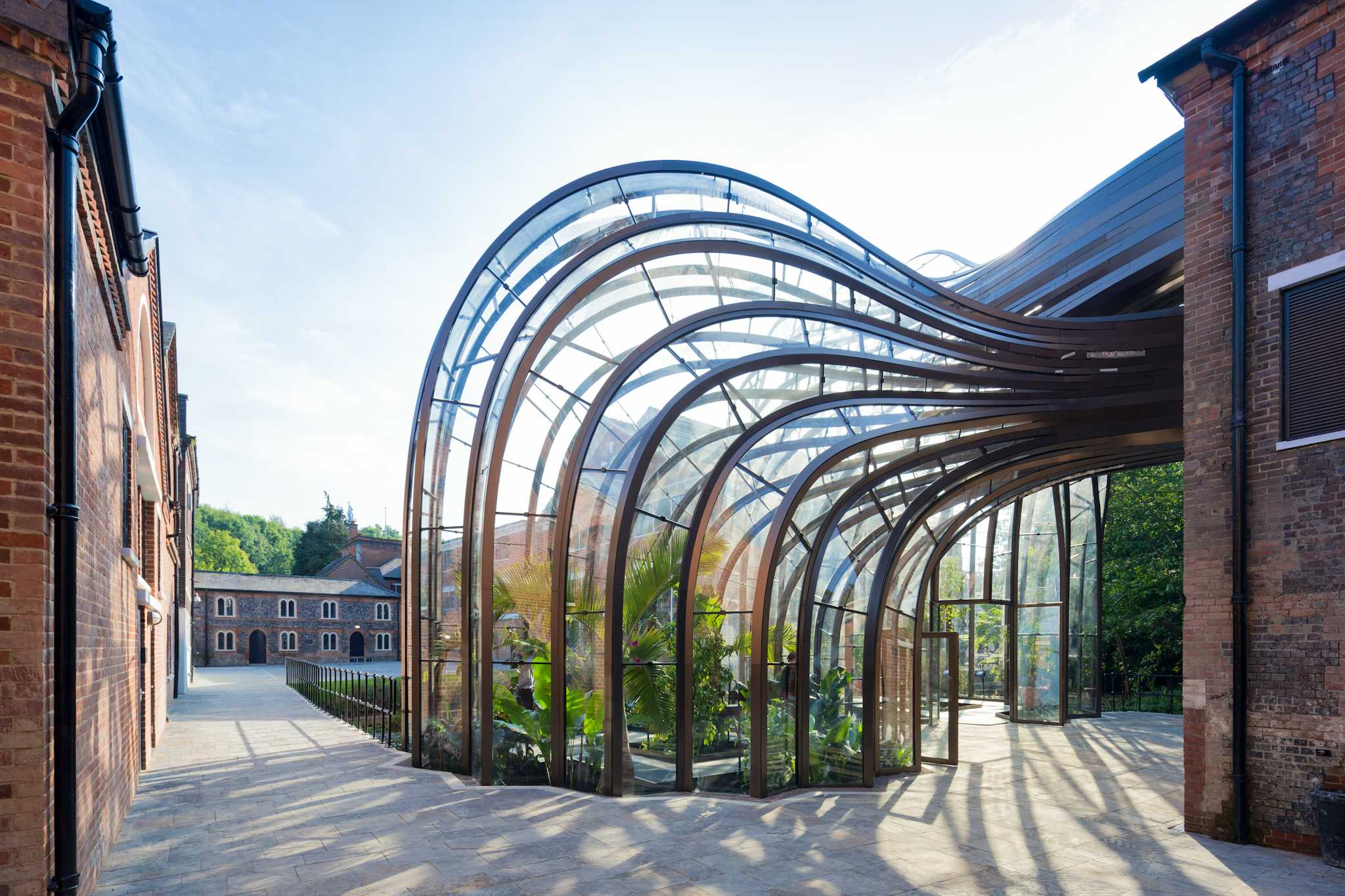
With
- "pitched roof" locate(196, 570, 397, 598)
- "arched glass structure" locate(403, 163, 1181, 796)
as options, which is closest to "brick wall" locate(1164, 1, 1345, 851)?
"arched glass structure" locate(403, 163, 1181, 796)

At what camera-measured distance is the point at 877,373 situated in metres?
13.0

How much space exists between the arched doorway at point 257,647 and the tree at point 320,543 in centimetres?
2385

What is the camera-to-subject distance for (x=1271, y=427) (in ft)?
27.4

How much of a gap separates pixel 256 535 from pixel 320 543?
3990cm

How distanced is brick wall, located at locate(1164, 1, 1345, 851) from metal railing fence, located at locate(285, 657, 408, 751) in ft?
37.1

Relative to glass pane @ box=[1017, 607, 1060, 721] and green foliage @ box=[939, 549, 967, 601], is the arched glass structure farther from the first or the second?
glass pane @ box=[1017, 607, 1060, 721]

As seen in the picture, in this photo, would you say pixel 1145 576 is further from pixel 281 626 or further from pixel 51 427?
pixel 281 626

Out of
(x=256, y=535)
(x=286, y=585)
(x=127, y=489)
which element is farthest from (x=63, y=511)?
(x=256, y=535)

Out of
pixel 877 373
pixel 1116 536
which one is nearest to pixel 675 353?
pixel 877 373

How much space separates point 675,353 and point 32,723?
875cm

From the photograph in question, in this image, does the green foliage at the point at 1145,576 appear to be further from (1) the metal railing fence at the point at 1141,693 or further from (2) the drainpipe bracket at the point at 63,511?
(2) the drainpipe bracket at the point at 63,511

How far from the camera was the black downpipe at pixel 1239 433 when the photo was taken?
825 cm

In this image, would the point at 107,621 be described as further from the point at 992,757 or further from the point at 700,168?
the point at 992,757

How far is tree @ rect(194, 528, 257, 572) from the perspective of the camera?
3346 inches
